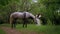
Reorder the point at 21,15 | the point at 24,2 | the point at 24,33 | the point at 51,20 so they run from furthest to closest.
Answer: the point at 24,2, the point at 21,15, the point at 24,33, the point at 51,20

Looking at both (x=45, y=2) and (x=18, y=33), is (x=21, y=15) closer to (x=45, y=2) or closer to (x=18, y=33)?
(x=18, y=33)

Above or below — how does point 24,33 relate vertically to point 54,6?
below

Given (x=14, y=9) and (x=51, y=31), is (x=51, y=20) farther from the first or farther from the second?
(x=14, y=9)

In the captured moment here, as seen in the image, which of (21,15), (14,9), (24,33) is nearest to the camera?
(24,33)

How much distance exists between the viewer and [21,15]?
53.6ft

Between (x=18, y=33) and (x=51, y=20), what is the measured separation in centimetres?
295

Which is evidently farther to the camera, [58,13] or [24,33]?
[24,33]

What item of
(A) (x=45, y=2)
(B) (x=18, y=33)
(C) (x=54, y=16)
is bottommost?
(B) (x=18, y=33)

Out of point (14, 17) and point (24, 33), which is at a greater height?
point (14, 17)

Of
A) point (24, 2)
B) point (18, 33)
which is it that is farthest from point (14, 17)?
point (24, 2)

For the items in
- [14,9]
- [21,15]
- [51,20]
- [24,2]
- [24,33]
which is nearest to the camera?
[51,20]

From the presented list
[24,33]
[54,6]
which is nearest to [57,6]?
[54,6]

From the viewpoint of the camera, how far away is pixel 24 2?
82.8ft

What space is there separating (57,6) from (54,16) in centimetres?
51
